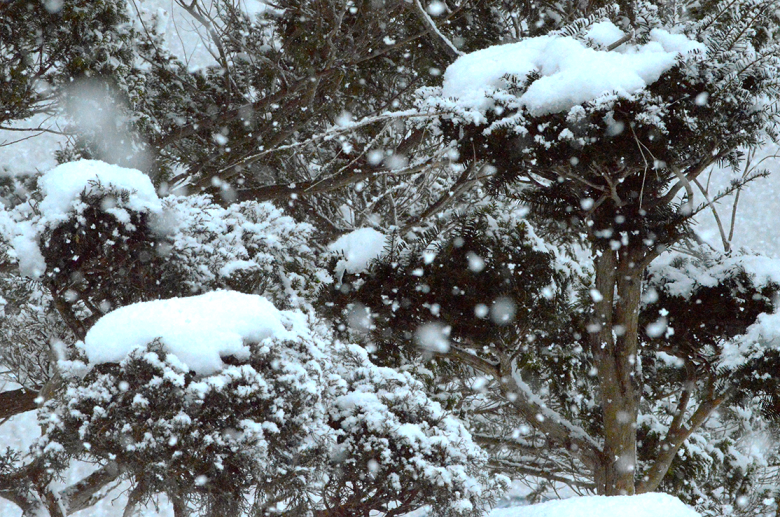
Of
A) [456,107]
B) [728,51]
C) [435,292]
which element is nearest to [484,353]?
[435,292]

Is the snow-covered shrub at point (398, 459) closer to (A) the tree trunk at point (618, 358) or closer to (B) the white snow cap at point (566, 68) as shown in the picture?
(A) the tree trunk at point (618, 358)

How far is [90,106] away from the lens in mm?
5867

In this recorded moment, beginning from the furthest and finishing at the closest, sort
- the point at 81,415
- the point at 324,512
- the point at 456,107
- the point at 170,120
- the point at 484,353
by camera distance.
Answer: the point at 170,120 → the point at 484,353 → the point at 456,107 → the point at 324,512 → the point at 81,415

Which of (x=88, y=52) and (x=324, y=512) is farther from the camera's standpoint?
(x=88, y=52)

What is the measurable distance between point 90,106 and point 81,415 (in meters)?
3.84

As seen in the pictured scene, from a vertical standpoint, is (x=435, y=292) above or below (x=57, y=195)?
above

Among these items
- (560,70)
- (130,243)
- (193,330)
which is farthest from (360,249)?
(193,330)

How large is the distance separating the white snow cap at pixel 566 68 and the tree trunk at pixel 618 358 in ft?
4.62

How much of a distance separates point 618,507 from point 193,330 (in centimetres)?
183

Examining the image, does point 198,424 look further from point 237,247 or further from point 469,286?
point 469,286

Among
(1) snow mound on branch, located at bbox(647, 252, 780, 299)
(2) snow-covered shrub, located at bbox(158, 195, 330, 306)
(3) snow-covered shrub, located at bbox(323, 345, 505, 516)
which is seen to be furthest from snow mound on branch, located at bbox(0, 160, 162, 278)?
(1) snow mound on branch, located at bbox(647, 252, 780, 299)

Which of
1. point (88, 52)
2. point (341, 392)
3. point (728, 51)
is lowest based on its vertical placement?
point (341, 392)

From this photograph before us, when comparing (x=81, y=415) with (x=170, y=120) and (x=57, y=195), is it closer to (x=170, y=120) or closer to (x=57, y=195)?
(x=57, y=195)

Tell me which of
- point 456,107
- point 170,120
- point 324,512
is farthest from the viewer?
point 170,120
